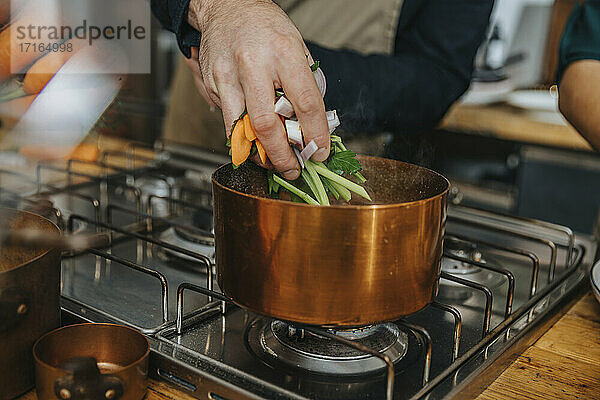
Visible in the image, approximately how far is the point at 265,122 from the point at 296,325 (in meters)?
0.18

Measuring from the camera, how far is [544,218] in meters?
2.04

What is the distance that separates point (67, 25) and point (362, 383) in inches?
26.0

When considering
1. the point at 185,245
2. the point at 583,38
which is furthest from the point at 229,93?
the point at 583,38

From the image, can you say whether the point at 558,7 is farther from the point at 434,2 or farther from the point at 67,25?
the point at 67,25

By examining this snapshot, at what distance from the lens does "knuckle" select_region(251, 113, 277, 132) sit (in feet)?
1.94

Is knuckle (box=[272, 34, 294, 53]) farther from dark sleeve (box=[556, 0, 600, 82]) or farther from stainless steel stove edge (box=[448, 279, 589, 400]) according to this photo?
dark sleeve (box=[556, 0, 600, 82])

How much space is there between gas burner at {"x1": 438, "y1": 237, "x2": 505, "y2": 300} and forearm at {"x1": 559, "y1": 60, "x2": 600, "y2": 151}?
14.4 inches

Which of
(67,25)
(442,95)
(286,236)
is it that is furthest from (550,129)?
(286,236)

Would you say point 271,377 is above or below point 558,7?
below

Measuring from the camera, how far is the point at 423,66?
1.36 m

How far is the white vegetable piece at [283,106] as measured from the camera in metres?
0.60

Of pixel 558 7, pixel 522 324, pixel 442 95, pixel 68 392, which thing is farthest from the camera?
pixel 558 7

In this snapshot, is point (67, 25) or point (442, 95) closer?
point (67, 25)

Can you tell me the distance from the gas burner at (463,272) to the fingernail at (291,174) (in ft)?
0.96
